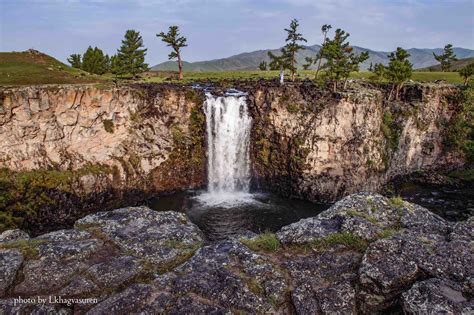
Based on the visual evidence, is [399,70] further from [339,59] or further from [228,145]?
[228,145]

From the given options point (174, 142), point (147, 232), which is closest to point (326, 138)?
point (174, 142)

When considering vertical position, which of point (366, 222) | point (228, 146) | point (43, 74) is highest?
point (43, 74)

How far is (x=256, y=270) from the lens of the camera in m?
12.3

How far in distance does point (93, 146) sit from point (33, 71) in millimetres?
20477

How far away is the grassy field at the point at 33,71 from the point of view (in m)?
42.5

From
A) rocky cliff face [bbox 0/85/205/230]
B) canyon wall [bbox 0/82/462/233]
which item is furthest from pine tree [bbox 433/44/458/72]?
rocky cliff face [bbox 0/85/205/230]

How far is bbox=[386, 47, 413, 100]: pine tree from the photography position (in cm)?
4366

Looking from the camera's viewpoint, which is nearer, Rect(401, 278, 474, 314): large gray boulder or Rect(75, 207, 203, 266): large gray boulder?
Rect(401, 278, 474, 314): large gray boulder

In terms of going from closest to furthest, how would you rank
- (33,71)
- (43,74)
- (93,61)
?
(43,74) < (33,71) < (93,61)

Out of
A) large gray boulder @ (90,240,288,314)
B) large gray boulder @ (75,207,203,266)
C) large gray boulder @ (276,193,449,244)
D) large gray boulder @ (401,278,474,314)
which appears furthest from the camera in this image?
large gray boulder @ (276,193,449,244)

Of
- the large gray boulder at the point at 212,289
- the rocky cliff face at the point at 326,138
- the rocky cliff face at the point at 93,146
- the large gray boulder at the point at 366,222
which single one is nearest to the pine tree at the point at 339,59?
the rocky cliff face at the point at 326,138

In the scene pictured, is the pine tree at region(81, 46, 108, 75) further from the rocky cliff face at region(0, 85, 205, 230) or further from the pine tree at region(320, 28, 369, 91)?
the pine tree at region(320, 28, 369, 91)

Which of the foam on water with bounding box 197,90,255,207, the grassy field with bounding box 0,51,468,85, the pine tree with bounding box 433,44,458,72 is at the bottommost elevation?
the foam on water with bounding box 197,90,255,207

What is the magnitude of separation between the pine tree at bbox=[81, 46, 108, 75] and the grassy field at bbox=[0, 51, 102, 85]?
345 inches
